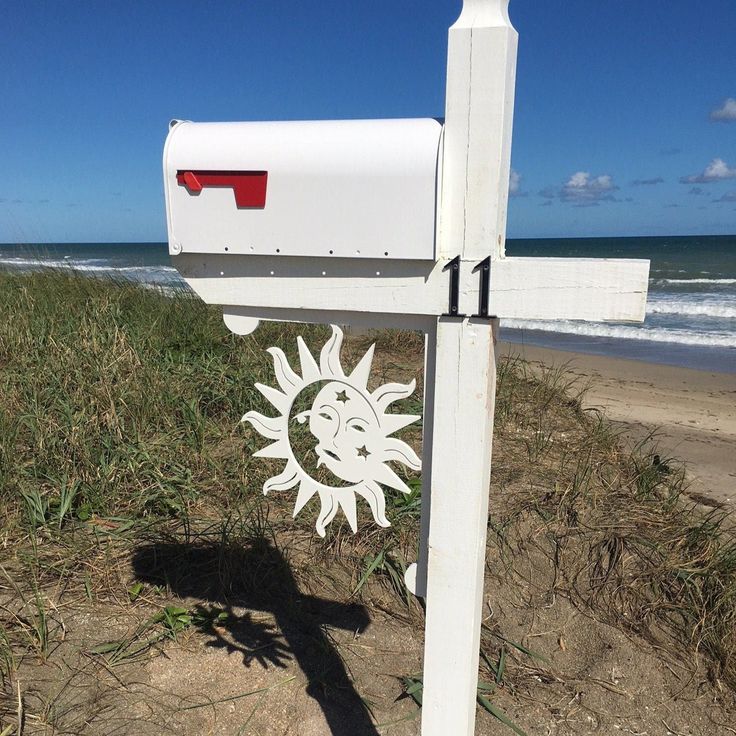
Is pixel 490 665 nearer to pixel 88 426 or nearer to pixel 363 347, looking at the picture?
pixel 88 426

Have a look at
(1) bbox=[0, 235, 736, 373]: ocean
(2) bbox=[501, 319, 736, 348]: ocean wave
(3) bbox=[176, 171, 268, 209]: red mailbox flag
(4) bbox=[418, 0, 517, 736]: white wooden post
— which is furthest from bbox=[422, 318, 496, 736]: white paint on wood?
(2) bbox=[501, 319, 736, 348]: ocean wave

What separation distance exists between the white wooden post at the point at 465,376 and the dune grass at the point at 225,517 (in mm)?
736

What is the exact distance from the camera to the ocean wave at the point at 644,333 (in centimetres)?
1094

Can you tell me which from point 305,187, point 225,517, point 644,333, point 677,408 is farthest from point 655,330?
point 305,187

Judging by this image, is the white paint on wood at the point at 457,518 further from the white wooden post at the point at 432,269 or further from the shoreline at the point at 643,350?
the shoreline at the point at 643,350

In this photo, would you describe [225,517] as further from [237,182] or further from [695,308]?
[695,308]

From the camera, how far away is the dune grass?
2014mm

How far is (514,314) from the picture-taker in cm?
100

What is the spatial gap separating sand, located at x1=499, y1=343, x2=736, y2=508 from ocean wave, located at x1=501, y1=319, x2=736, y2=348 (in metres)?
2.17

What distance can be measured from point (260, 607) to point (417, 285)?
150 centimetres

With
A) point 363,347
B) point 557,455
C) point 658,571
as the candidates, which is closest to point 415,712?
point 658,571

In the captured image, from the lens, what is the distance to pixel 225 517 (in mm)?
2393

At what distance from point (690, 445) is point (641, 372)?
382cm

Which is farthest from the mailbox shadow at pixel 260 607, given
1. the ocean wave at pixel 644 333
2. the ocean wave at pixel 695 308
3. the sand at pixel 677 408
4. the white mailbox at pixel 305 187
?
the ocean wave at pixel 695 308
